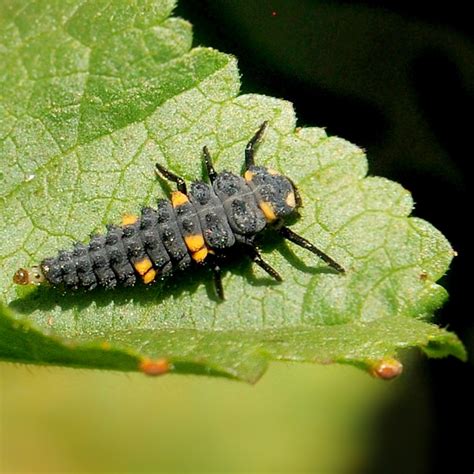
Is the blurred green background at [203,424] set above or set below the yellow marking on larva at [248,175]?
below

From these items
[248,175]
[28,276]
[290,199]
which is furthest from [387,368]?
[28,276]

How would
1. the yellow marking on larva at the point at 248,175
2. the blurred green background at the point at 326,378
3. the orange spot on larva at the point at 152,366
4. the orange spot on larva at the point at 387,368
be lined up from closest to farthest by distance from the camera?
the orange spot on larva at the point at 152,366
the orange spot on larva at the point at 387,368
the yellow marking on larva at the point at 248,175
the blurred green background at the point at 326,378

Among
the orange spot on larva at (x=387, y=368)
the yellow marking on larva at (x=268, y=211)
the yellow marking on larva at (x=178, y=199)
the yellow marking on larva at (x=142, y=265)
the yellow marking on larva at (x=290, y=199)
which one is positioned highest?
the yellow marking on larva at (x=290, y=199)

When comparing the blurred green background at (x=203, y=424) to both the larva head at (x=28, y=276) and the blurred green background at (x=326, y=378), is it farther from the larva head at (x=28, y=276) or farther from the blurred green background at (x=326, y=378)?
the larva head at (x=28, y=276)

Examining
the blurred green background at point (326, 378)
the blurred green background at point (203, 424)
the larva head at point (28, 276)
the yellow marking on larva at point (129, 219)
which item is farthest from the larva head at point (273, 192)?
the blurred green background at point (203, 424)

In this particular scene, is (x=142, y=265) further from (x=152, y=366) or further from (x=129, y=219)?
(x=152, y=366)

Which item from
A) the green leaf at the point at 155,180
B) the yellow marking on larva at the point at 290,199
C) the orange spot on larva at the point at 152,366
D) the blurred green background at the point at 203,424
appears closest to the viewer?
the orange spot on larva at the point at 152,366

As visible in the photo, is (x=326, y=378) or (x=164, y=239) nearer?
(x=164, y=239)

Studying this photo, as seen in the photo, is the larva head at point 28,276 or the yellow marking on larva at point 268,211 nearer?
the larva head at point 28,276
